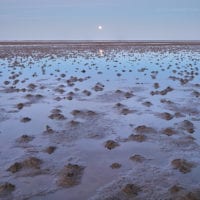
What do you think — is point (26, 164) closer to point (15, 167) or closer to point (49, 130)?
point (15, 167)

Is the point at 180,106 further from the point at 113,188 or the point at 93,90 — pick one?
the point at 113,188

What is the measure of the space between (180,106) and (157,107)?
4.67 feet

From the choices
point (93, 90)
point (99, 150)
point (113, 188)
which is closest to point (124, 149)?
point (99, 150)

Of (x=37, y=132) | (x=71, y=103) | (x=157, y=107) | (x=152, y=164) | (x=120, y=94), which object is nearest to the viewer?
(x=152, y=164)

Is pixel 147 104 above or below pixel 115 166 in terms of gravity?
below

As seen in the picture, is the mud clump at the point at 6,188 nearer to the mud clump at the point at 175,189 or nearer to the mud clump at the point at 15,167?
the mud clump at the point at 15,167

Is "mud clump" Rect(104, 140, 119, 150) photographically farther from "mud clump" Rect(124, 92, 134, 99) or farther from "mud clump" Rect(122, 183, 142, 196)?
"mud clump" Rect(124, 92, 134, 99)

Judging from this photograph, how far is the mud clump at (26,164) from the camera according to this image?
35.1 ft

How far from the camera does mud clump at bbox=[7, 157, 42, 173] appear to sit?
35.1 ft

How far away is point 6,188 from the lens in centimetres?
940

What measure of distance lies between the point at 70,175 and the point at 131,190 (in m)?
1.99

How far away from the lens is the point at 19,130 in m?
14.9

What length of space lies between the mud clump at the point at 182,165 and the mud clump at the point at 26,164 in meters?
4.47

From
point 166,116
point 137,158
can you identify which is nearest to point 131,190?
point 137,158
